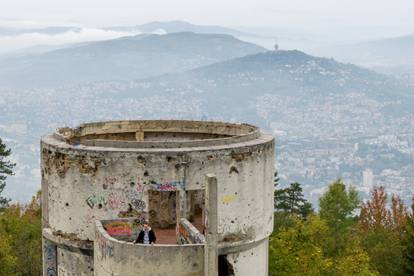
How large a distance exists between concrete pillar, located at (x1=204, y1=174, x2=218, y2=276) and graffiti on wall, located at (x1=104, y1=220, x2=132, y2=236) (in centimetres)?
318

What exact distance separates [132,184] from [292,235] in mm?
19703

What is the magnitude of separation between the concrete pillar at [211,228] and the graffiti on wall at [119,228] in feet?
10.4

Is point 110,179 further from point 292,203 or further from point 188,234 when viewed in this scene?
point 292,203

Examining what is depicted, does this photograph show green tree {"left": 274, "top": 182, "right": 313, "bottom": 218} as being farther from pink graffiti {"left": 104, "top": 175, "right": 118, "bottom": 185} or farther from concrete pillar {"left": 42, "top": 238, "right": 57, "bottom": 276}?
pink graffiti {"left": 104, "top": 175, "right": 118, "bottom": 185}

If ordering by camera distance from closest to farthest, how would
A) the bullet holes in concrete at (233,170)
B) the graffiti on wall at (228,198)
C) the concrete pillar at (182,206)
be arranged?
the concrete pillar at (182,206) < the graffiti on wall at (228,198) < the bullet holes in concrete at (233,170)

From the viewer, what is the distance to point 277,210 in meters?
59.2

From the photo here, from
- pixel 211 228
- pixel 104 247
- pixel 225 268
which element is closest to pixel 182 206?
pixel 225 268

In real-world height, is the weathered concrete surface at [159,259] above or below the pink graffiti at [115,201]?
below

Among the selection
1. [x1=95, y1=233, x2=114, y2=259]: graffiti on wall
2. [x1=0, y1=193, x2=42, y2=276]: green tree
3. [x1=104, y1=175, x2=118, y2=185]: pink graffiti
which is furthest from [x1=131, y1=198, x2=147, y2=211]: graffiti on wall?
[x1=0, y1=193, x2=42, y2=276]: green tree

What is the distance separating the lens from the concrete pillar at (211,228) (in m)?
14.6

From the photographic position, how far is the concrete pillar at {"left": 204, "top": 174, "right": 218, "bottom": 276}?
14.6 metres

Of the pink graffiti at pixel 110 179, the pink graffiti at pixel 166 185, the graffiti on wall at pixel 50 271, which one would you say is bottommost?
the graffiti on wall at pixel 50 271

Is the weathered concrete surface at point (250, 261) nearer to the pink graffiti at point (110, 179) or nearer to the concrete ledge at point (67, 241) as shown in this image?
the pink graffiti at point (110, 179)

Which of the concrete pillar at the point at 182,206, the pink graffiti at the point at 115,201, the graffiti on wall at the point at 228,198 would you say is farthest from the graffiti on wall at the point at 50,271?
the graffiti on wall at the point at 228,198
